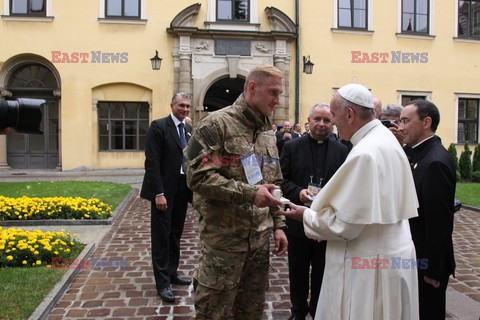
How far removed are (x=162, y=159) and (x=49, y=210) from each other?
4615 mm

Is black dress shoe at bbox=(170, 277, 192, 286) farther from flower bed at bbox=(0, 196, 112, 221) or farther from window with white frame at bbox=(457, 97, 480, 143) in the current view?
window with white frame at bbox=(457, 97, 480, 143)

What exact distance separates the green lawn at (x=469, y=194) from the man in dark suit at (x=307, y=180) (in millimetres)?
8054

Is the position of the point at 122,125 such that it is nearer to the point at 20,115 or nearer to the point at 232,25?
the point at 232,25

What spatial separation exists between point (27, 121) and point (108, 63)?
14240mm

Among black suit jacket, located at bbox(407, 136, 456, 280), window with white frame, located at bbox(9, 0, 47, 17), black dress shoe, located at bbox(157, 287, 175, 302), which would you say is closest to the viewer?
black suit jacket, located at bbox(407, 136, 456, 280)

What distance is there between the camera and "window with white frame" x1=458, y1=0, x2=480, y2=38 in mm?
19078

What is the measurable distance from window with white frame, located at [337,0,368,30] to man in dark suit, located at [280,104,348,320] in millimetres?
15210

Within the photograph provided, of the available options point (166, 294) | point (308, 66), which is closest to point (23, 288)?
point (166, 294)

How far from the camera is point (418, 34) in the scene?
18.4 metres

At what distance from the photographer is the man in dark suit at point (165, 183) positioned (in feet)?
14.8

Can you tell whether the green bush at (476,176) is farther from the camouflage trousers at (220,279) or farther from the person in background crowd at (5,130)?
the person in background crowd at (5,130)

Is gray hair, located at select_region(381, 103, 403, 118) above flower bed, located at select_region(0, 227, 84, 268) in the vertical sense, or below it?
above

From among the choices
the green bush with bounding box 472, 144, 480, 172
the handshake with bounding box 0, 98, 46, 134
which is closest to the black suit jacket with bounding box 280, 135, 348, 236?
the handshake with bounding box 0, 98, 46, 134

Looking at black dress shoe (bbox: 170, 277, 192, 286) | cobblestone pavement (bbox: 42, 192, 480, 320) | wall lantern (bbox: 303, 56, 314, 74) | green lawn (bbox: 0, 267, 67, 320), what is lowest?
cobblestone pavement (bbox: 42, 192, 480, 320)
